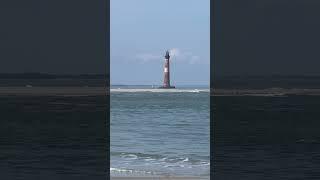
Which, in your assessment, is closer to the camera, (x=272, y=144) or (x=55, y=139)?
(x=55, y=139)

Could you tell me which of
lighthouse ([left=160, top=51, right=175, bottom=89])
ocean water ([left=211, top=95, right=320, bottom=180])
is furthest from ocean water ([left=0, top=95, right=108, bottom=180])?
lighthouse ([left=160, top=51, right=175, bottom=89])

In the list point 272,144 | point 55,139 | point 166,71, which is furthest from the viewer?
point 166,71

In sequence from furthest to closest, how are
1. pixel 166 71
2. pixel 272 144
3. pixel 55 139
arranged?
pixel 166 71 → pixel 272 144 → pixel 55 139

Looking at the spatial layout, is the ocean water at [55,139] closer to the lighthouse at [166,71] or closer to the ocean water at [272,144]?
the ocean water at [272,144]

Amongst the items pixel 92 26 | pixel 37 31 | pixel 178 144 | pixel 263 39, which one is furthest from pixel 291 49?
pixel 178 144

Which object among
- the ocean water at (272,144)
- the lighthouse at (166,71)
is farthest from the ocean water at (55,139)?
the lighthouse at (166,71)

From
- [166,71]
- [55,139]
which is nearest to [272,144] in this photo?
[55,139]

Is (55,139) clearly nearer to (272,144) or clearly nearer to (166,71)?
(272,144)

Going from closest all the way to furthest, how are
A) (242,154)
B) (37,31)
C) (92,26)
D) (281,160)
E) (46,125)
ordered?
1. (92,26)
2. (37,31)
3. (46,125)
4. (281,160)
5. (242,154)

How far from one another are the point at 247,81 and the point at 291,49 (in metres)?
0.66

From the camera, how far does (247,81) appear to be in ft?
22.9

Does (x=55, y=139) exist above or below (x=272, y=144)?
above

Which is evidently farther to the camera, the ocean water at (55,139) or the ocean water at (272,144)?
the ocean water at (272,144)

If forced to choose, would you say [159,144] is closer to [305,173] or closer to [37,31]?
[305,173]
